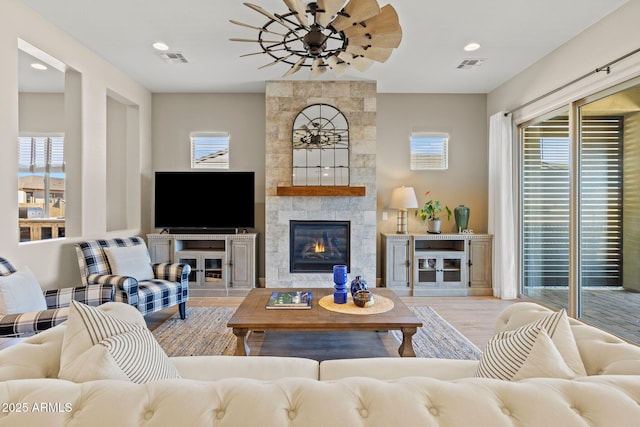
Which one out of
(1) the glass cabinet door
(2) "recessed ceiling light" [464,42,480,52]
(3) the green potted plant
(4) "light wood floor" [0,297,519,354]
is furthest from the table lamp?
(2) "recessed ceiling light" [464,42,480,52]

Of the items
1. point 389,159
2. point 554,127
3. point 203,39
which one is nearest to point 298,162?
point 389,159

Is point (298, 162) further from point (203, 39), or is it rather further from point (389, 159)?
point (203, 39)

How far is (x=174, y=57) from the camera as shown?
3.97 metres

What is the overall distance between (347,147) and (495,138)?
211 centimetres

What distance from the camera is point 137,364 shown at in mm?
1071

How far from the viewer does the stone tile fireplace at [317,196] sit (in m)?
4.73

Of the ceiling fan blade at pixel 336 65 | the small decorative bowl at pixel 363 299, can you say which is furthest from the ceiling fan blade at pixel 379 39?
the small decorative bowl at pixel 363 299

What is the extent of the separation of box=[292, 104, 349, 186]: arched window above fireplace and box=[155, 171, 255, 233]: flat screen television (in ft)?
2.51

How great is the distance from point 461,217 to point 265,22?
12.0 ft

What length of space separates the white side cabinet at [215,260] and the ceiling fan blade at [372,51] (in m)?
2.98

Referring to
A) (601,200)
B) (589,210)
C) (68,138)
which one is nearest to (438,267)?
(589,210)

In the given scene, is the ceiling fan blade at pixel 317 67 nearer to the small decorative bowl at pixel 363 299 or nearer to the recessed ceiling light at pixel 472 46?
the small decorative bowl at pixel 363 299

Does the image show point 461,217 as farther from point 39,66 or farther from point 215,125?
point 39,66

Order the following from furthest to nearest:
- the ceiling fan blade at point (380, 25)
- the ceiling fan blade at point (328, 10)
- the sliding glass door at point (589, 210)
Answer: the sliding glass door at point (589, 210)
the ceiling fan blade at point (380, 25)
the ceiling fan blade at point (328, 10)
